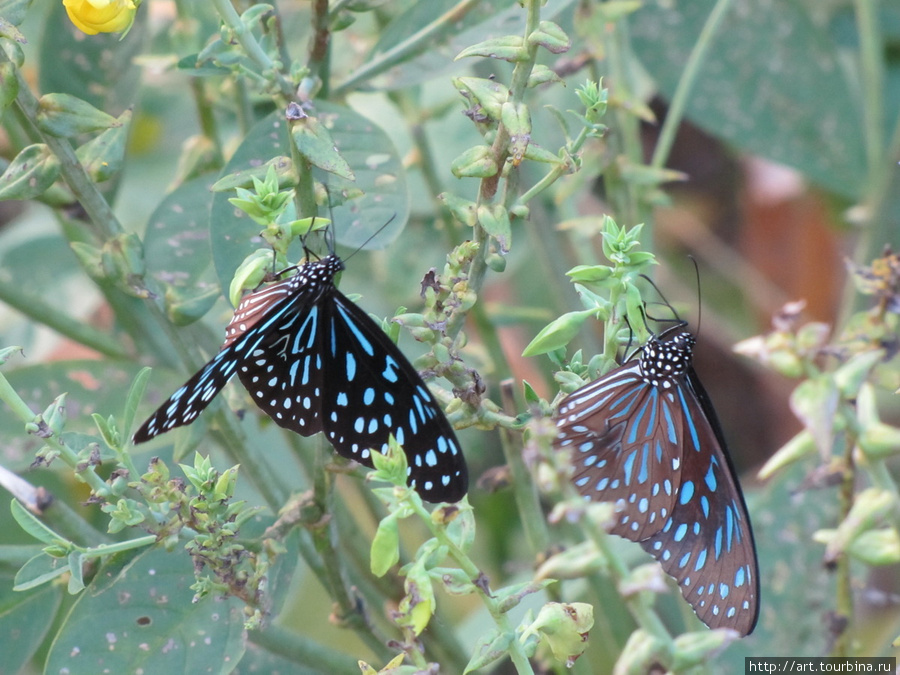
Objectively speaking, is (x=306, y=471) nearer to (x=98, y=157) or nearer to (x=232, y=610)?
(x=232, y=610)

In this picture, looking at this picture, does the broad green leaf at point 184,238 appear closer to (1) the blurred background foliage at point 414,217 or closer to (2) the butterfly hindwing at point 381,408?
(1) the blurred background foliage at point 414,217

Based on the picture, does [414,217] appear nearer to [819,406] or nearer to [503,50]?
[503,50]

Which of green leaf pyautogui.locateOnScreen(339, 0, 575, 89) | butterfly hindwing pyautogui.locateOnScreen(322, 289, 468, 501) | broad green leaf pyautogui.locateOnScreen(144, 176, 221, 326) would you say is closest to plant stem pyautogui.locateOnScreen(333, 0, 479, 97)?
green leaf pyautogui.locateOnScreen(339, 0, 575, 89)

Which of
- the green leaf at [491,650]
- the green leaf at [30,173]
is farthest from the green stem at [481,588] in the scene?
the green leaf at [30,173]

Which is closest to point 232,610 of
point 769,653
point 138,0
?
point 138,0

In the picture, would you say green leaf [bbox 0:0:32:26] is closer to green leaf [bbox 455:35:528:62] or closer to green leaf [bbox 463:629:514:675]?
green leaf [bbox 455:35:528:62]

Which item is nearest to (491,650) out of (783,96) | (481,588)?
(481,588)
